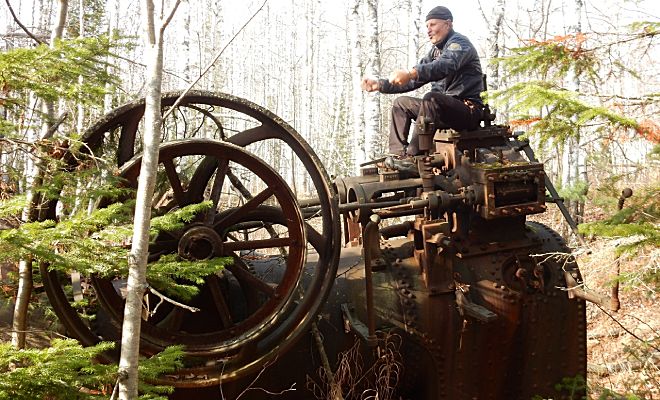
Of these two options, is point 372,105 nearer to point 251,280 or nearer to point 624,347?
point 624,347

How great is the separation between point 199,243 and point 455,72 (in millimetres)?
2799

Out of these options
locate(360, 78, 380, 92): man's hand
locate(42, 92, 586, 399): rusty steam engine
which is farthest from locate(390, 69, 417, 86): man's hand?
locate(42, 92, 586, 399): rusty steam engine

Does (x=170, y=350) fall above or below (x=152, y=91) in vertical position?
below

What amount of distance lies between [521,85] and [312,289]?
1.79m

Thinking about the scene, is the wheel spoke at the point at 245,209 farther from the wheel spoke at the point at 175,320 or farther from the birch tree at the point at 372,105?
the birch tree at the point at 372,105

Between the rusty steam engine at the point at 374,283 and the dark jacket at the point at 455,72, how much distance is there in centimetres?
40

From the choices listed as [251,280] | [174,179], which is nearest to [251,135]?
[174,179]

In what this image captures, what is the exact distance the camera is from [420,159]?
4.94 metres

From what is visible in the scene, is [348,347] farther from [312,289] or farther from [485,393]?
[485,393]

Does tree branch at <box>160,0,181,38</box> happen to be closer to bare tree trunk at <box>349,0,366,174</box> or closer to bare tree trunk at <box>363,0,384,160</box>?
bare tree trunk at <box>363,0,384,160</box>

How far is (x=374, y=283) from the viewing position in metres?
4.61

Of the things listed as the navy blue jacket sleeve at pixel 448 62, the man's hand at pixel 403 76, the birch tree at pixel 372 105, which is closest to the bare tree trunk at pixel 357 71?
the birch tree at pixel 372 105

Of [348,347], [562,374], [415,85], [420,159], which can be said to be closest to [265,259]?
[348,347]

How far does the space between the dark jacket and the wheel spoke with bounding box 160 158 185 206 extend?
2.27 m
